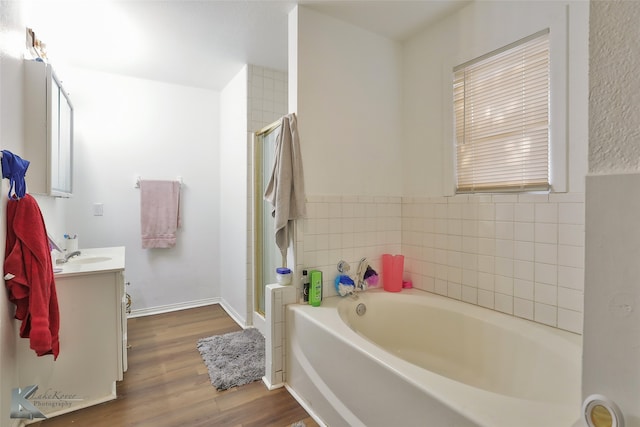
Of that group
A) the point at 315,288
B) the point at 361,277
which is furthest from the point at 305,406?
the point at 361,277

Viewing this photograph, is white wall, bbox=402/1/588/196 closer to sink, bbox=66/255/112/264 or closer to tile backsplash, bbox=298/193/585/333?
tile backsplash, bbox=298/193/585/333

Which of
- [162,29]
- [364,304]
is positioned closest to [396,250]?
[364,304]

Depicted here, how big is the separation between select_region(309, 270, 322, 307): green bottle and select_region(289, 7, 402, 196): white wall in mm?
555

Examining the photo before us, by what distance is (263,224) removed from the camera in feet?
8.95

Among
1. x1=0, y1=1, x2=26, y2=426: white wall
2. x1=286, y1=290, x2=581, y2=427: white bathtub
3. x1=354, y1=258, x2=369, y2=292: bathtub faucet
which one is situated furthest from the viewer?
x1=354, y1=258, x2=369, y2=292: bathtub faucet

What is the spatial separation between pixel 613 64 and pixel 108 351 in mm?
2495

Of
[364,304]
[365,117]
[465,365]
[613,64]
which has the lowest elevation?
[465,365]

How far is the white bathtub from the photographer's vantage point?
1028 millimetres

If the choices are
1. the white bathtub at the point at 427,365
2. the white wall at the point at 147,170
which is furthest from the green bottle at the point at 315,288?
the white wall at the point at 147,170

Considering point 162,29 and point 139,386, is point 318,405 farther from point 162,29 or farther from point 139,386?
point 162,29

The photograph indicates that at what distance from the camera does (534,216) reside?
65.4 inches

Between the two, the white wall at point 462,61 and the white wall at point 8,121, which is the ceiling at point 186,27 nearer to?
the white wall at point 462,61

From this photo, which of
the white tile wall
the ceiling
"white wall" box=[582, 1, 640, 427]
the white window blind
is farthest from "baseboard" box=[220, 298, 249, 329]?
"white wall" box=[582, 1, 640, 427]

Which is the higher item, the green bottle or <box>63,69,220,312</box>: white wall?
<box>63,69,220,312</box>: white wall
